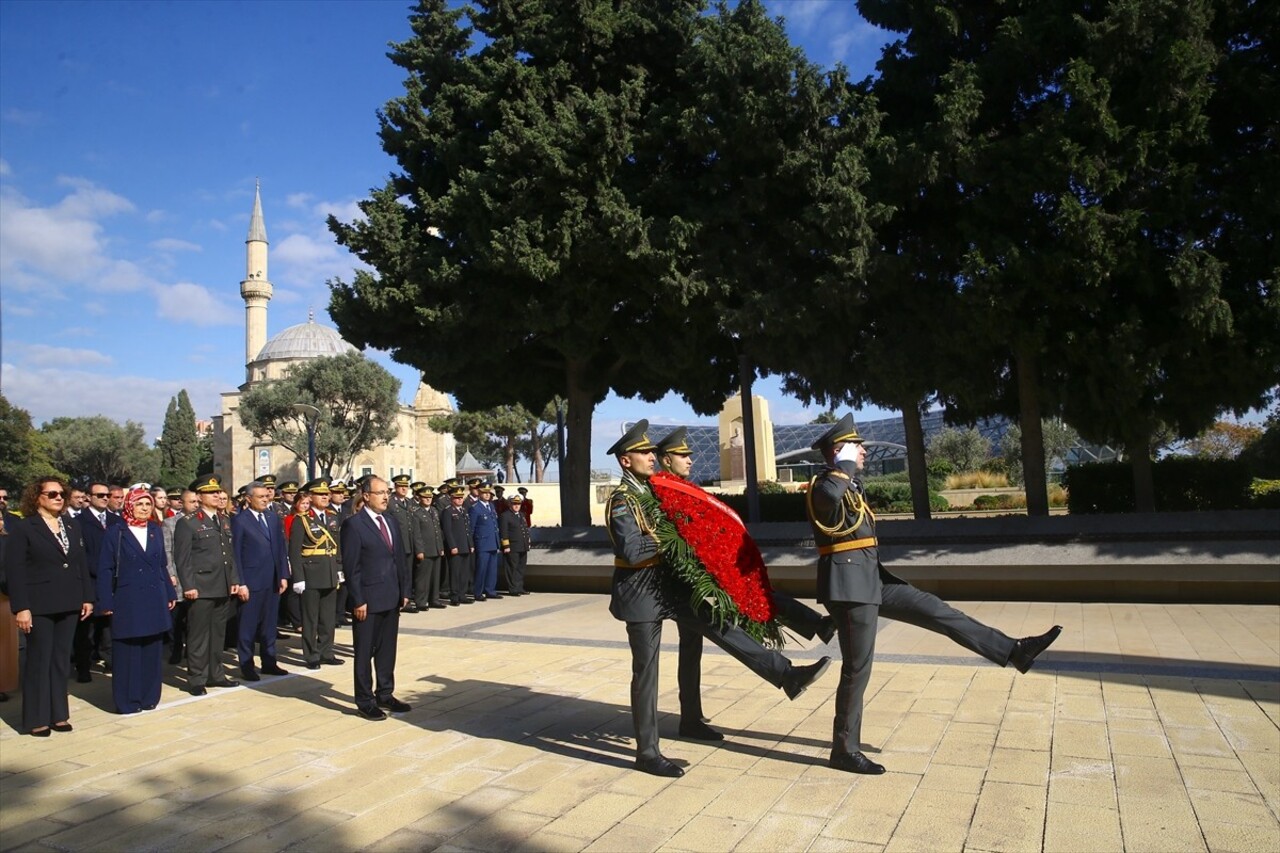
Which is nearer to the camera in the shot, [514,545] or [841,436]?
[841,436]

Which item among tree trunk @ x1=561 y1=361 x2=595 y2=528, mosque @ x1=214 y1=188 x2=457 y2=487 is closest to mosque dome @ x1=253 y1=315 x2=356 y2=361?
mosque @ x1=214 y1=188 x2=457 y2=487

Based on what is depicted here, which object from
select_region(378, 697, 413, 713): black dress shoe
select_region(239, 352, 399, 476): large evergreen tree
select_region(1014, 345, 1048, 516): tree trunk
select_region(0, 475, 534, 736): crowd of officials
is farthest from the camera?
select_region(239, 352, 399, 476): large evergreen tree

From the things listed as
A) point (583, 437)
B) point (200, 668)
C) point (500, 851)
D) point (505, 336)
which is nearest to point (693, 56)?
point (505, 336)

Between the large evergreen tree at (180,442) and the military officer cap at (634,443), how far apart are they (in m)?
84.3

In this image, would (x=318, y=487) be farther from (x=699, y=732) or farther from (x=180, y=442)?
(x=180, y=442)

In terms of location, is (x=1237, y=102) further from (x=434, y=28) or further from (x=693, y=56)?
(x=434, y=28)

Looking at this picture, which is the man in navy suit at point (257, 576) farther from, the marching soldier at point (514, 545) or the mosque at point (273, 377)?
the mosque at point (273, 377)

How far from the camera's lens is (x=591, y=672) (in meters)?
7.88

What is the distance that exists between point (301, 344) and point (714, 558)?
74327 mm

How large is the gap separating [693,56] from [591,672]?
10451 millimetres

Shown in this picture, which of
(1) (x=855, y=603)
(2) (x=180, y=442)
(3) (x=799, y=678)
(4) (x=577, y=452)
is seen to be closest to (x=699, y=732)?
(3) (x=799, y=678)

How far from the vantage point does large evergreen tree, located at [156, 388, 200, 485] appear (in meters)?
81.1

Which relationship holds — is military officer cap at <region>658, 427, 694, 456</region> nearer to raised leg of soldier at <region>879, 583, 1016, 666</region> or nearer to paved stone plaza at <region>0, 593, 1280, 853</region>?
raised leg of soldier at <region>879, 583, 1016, 666</region>

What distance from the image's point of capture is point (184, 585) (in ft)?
24.9
